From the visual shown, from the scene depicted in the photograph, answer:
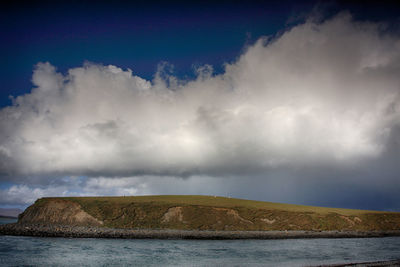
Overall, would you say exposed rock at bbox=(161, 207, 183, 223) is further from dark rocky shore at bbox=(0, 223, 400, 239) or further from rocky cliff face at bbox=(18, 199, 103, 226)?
rocky cliff face at bbox=(18, 199, 103, 226)

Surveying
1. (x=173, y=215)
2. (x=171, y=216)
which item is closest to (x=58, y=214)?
(x=171, y=216)

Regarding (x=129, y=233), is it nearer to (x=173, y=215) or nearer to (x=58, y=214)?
(x=173, y=215)

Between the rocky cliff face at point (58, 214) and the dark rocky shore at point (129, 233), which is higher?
the rocky cliff face at point (58, 214)

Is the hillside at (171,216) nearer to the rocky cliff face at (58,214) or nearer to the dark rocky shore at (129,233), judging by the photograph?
the rocky cliff face at (58,214)

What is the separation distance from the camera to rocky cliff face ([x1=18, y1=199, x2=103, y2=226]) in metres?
96.7

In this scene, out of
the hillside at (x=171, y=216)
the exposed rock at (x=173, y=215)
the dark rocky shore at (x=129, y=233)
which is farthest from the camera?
the exposed rock at (x=173, y=215)

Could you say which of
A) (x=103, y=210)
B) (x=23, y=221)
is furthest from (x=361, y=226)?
(x=23, y=221)

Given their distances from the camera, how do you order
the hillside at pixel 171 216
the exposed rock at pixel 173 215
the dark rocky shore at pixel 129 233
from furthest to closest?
the exposed rock at pixel 173 215 → the hillside at pixel 171 216 → the dark rocky shore at pixel 129 233

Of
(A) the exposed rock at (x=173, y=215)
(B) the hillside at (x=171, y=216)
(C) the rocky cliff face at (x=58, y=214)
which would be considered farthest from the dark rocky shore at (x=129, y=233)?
(A) the exposed rock at (x=173, y=215)

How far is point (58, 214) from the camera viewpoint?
326ft

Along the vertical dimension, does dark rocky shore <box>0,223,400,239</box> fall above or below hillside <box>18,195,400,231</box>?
below

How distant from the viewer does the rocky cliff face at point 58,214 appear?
317 ft

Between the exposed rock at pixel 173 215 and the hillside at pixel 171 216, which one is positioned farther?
the exposed rock at pixel 173 215

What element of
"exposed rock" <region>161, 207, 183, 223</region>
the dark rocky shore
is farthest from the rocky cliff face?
"exposed rock" <region>161, 207, 183, 223</region>
